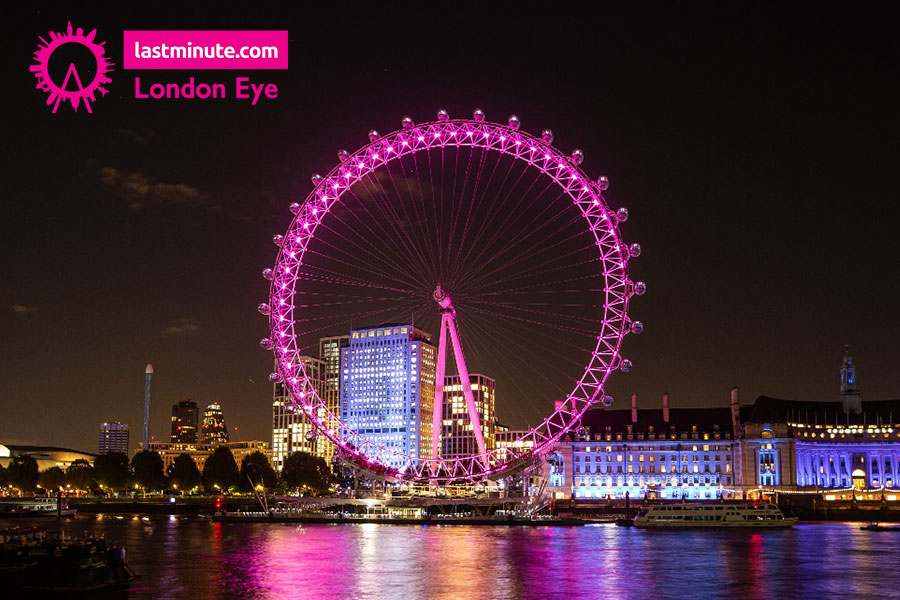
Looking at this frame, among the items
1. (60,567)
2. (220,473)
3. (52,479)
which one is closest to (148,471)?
(220,473)

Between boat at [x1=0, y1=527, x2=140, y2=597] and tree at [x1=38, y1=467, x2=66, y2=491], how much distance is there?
143170 millimetres

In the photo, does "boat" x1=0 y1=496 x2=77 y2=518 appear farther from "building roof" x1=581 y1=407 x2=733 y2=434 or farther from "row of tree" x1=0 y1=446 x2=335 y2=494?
"building roof" x1=581 y1=407 x2=733 y2=434

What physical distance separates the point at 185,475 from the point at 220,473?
788 cm

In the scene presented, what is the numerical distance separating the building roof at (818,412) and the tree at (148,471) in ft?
315

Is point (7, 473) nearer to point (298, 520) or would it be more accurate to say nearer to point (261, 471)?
point (261, 471)

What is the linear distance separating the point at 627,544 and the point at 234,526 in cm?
4862

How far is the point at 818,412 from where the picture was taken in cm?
16838

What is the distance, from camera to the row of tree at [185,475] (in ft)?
525

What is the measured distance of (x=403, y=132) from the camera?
81.2 m

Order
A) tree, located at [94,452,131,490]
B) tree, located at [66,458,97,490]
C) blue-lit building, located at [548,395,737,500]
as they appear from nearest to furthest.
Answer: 1. blue-lit building, located at [548,395,737,500]
2. tree, located at [94,452,131,490]
3. tree, located at [66,458,97,490]

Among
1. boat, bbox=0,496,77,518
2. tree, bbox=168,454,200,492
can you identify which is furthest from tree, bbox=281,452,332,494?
boat, bbox=0,496,77,518

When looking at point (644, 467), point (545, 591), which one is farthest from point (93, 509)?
point (545, 591)

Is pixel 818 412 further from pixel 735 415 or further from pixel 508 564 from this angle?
pixel 508 564

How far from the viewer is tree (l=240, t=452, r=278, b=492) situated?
162m
